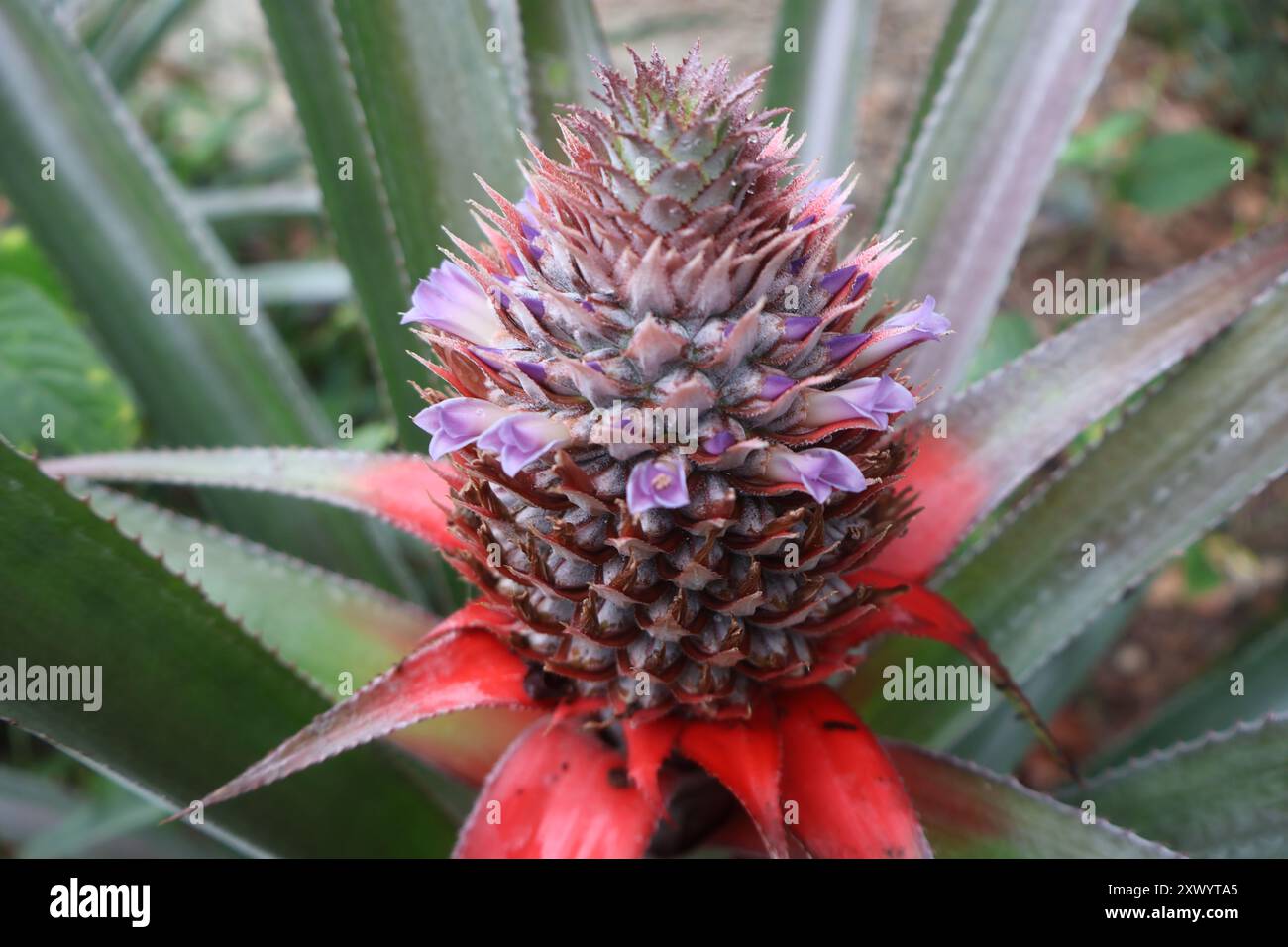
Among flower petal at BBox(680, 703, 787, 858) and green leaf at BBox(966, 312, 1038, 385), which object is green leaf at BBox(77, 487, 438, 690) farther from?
green leaf at BBox(966, 312, 1038, 385)

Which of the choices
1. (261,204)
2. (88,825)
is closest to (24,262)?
(261,204)

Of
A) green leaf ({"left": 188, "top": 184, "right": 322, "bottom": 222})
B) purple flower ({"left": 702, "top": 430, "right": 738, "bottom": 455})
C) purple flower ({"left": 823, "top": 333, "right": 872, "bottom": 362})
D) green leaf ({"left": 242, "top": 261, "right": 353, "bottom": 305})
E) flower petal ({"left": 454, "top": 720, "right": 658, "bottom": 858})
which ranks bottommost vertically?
flower petal ({"left": 454, "top": 720, "right": 658, "bottom": 858})

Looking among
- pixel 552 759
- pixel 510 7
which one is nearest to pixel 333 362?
pixel 510 7

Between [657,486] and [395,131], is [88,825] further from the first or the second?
[657,486]

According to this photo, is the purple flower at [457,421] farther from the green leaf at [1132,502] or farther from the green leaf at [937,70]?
the green leaf at [937,70]

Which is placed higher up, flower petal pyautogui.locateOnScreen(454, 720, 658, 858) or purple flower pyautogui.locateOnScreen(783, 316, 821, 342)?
purple flower pyautogui.locateOnScreen(783, 316, 821, 342)

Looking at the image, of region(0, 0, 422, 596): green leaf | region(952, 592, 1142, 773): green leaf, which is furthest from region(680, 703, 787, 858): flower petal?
region(0, 0, 422, 596): green leaf
